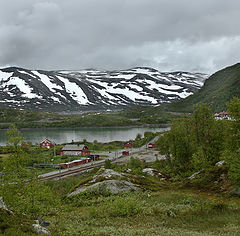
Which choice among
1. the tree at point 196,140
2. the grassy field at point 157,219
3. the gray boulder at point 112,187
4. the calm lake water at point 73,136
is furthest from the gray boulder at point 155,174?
the calm lake water at point 73,136

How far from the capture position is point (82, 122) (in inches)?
6506

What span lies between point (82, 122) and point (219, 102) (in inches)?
3755

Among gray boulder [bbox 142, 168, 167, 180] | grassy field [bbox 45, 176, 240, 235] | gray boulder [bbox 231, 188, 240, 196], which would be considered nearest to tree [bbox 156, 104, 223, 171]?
gray boulder [bbox 142, 168, 167, 180]

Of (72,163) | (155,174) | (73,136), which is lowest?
(72,163)

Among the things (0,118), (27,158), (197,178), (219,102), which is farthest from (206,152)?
(0,118)

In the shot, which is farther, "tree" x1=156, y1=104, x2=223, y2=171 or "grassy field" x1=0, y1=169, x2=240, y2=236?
"tree" x1=156, y1=104, x2=223, y2=171

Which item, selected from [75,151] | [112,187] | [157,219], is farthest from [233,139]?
[75,151]

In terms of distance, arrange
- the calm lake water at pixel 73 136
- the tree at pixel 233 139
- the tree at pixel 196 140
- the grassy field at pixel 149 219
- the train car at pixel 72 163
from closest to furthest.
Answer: the grassy field at pixel 149 219
the tree at pixel 233 139
the tree at pixel 196 140
the train car at pixel 72 163
the calm lake water at pixel 73 136

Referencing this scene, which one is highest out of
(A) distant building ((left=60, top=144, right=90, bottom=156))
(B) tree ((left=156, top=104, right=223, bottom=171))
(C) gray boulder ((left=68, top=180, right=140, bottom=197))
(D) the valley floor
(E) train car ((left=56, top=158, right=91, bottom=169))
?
(B) tree ((left=156, top=104, right=223, bottom=171))

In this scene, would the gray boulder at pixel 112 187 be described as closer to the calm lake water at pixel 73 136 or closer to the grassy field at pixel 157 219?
the grassy field at pixel 157 219

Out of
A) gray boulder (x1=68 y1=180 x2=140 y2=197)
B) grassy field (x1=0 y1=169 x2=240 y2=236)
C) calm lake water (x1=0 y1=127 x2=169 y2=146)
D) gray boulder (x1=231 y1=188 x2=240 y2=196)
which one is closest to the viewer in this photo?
grassy field (x1=0 y1=169 x2=240 y2=236)

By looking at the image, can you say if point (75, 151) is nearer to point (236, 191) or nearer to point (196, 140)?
point (196, 140)

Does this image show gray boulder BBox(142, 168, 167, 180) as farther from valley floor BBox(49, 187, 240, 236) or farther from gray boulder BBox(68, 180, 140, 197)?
Answer: valley floor BBox(49, 187, 240, 236)

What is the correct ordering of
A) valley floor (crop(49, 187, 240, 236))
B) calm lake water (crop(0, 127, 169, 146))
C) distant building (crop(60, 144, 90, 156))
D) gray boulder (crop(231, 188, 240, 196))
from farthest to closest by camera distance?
1. calm lake water (crop(0, 127, 169, 146))
2. distant building (crop(60, 144, 90, 156))
3. gray boulder (crop(231, 188, 240, 196))
4. valley floor (crop(49, 187, 240, 236))
